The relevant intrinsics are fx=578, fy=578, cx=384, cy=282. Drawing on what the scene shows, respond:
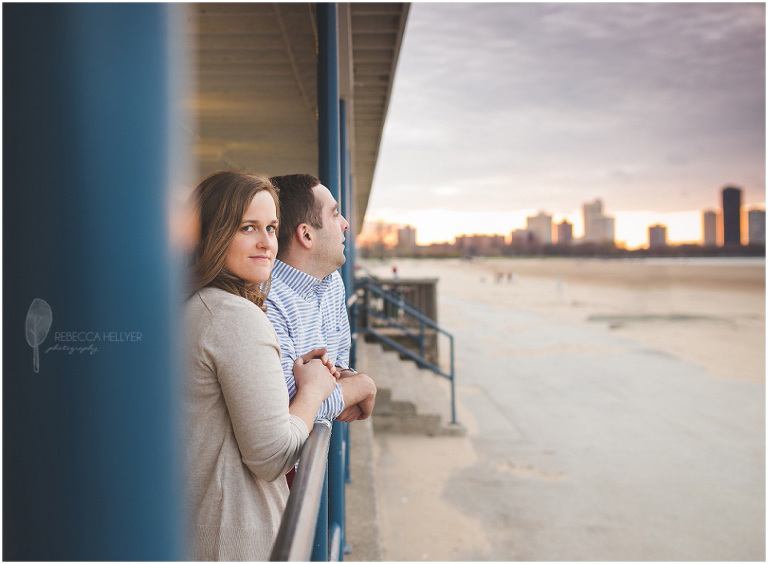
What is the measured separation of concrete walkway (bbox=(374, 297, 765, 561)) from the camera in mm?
4934

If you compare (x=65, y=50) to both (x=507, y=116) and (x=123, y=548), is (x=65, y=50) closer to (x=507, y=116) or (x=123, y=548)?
(x=123, y=548)

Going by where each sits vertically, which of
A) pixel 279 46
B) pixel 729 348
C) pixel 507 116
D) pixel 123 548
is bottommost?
pixel 729 348

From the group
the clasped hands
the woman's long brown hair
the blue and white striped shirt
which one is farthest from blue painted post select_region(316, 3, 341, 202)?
the woman's long brown hair

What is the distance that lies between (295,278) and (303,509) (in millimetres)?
714

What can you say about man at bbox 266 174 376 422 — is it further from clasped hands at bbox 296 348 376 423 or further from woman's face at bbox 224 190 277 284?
woman's face at bbox 224 190 277 284

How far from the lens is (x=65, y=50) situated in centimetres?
56

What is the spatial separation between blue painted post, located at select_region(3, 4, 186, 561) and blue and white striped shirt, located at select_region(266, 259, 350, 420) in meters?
0.71

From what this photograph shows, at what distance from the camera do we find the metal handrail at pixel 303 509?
761 mm

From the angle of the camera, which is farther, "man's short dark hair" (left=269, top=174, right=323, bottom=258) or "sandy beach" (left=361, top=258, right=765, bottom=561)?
"sandy beach" (left=361, top=258, right=765, bottom=561)

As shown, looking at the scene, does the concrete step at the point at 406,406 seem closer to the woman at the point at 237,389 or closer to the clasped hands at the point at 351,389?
the clasped hands at the point at 351,389

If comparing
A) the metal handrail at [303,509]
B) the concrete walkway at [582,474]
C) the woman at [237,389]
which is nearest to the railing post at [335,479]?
the woman at [237,389]

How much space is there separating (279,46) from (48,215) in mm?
5037

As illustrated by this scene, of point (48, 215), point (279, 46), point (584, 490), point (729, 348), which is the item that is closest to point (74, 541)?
point (48, 215)

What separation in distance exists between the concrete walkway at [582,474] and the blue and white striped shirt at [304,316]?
12.1ft
